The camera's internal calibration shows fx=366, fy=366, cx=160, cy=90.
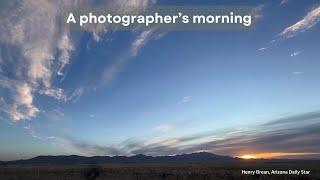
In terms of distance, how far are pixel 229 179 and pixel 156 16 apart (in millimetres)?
33316

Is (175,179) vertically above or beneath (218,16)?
beneath

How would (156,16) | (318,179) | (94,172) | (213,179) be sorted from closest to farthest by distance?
(156,16) → (318,179) → (213,179) → (94,172)

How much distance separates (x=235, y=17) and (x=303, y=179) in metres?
30.4

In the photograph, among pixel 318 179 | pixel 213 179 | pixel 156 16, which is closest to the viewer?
pixel 156 16

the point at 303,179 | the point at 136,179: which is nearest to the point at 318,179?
the point at 303,179

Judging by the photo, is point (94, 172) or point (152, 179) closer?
point (152, 179)

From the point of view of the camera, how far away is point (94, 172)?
64.5 metres

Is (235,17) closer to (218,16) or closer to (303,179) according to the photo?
(218,16)

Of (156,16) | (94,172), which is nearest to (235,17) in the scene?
(156,16)

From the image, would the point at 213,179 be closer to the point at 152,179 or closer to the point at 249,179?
the point at 249,179

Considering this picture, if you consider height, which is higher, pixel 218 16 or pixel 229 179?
pixel 218 16

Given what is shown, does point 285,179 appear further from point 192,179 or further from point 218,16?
point 218,16

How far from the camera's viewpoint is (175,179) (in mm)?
53906

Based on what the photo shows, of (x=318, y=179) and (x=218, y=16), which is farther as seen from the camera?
(x=318, y=179)
